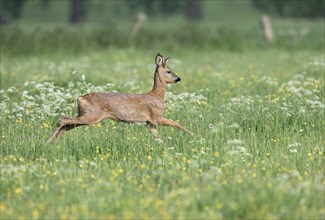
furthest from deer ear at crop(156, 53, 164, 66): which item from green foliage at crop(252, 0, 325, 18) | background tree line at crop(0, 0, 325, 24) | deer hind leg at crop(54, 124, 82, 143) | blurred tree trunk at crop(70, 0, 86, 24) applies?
blurred tree trunk at crop(70, 0, 86, 24)

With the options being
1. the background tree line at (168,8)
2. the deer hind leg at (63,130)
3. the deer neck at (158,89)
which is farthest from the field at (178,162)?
the background tree line at (168,8)

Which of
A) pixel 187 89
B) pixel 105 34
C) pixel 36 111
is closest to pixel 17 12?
pixel 105 34

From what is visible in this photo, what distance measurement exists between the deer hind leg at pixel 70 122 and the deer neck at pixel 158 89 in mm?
1056

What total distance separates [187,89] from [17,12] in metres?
44.2

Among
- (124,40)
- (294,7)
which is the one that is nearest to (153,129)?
(124,40)

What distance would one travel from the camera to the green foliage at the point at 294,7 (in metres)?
54.2

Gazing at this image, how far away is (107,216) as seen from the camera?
738 cm

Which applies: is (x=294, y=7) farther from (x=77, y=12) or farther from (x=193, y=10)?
(x=77, y=12)

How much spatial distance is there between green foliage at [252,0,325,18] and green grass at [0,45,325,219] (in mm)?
39315

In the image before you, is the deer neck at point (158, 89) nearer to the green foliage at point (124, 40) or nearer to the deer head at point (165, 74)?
the deer head at point (165, 74)

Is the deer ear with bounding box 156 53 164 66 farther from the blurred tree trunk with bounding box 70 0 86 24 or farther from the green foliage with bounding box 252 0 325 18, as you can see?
the blurred tree trunk with bounding box 70 0 86 24

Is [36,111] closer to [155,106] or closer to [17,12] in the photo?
[155,106]

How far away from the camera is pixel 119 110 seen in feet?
36.1

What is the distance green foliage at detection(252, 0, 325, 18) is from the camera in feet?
178
